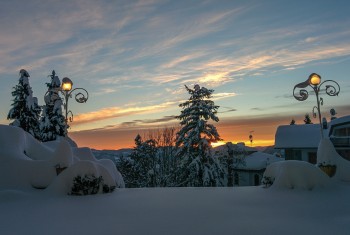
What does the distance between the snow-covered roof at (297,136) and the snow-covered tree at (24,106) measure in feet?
96.7

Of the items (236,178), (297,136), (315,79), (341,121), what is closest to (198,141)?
(341,121)

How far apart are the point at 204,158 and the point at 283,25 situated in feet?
51.7

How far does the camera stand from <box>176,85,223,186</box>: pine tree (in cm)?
2839

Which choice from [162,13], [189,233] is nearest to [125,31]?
[162,13]

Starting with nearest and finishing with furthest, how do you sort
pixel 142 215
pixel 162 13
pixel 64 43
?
pixel 142 215 → pixel 162 13 → pixel 64 43

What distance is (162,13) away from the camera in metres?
15.9

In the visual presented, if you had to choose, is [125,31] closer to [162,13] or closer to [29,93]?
[162,13]

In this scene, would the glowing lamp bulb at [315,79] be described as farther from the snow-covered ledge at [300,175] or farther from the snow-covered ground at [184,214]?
the snow-covered ground at [184,214]

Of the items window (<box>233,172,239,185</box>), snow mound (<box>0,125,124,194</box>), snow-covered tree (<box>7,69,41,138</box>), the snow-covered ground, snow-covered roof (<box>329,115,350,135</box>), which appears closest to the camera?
the snow-covered ground

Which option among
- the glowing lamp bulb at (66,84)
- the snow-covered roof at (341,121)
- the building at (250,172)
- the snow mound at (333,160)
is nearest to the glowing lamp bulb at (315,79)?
the snow mound at (333,160)

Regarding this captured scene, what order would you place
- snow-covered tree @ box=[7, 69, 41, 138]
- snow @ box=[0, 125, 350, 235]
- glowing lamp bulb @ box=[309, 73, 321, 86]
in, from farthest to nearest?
snow-covered tree @ box=[7, 69, 41, 138] < glowing lamp bulb @ box=[309, 73, 321, 86] < snow @ box=[0, 125, 350, 235]

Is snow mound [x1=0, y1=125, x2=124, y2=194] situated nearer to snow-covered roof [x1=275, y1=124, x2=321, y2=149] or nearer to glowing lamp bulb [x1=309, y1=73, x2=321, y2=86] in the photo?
glowing lamp bulb [x1=309, y1=73, x2=321, y2=86]

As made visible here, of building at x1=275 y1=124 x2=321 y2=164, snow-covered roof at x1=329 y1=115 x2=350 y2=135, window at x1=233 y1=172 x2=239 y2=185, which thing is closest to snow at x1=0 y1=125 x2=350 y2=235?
snow-covered roof at x1=329 y1=115 x2=350 y2=135

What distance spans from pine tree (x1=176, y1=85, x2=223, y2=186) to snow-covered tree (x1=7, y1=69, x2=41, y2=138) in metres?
18.5
